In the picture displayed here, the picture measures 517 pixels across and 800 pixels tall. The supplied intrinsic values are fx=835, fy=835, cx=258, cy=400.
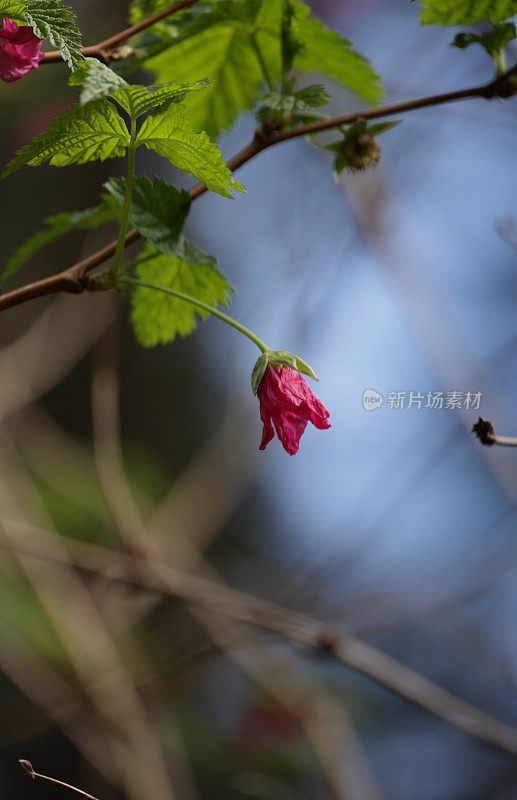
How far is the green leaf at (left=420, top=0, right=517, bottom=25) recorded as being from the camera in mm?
428

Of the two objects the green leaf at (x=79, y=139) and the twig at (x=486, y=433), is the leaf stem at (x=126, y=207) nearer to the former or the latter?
the green leaf at (x=79, y=139)

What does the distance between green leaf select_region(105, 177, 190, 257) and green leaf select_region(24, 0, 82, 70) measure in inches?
3.9

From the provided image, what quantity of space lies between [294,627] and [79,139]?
59 centimetres

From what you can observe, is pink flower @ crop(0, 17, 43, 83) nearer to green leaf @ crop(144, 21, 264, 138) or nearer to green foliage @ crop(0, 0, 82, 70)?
green foliage @ crop(0, 0, 82, 70)

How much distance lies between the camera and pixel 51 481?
1.35 m

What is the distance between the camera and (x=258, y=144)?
45 centimetres

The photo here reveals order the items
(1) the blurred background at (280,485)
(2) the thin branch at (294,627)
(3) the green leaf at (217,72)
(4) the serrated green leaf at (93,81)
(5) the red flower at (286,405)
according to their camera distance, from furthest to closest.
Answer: (1) the blurred background at (280,485), (2) the thin branch at (294,627), (3) the green leaf at (217,72), (5) the red flower at (286,405), (4) the serrated green leaf at (93,81)

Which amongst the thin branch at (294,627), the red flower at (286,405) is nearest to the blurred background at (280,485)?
the thin branch at (294,627)

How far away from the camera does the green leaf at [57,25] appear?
320 millimetres

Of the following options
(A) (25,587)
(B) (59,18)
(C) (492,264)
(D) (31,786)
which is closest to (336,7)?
(C) (492,264)

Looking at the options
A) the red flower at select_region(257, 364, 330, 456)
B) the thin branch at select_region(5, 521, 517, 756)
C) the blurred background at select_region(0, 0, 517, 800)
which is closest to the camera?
the red flower at select_region(257, 364, 330, 456)

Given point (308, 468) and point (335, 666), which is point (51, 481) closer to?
point (308, 468)

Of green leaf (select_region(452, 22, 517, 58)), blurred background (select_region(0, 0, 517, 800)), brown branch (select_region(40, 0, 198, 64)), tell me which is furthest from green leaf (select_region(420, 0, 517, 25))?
blurred background (select_region(0, 0, 517, 800))

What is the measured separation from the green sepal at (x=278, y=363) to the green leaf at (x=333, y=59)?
188mm
